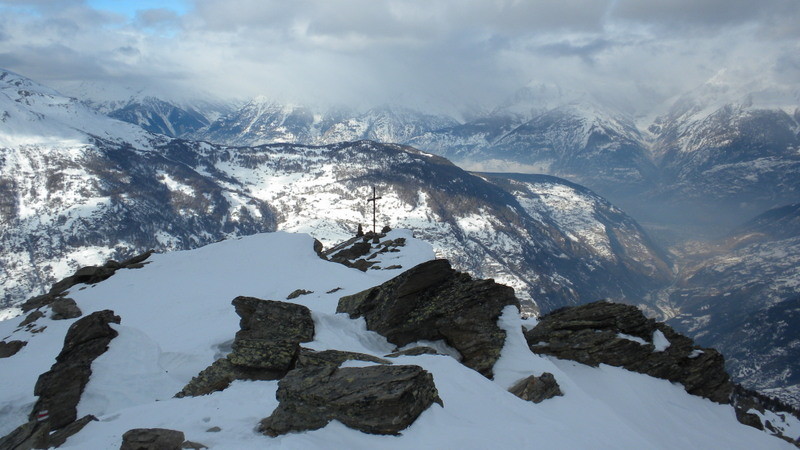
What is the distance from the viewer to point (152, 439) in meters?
12.1

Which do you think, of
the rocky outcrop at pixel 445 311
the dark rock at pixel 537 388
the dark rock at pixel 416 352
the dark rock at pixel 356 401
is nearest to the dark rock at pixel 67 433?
the dark rock at pixel 356 401

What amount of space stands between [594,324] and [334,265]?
28.1 meters

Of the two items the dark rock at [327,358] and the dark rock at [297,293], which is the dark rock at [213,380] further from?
the dark rock at [297,293]

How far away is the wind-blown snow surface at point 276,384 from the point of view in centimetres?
1392

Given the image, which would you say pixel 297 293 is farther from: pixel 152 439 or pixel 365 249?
pixel 365 249

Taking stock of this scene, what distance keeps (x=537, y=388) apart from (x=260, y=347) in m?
12.9

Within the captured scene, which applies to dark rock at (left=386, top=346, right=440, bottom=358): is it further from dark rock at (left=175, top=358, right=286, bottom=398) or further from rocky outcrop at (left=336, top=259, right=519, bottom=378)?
dark rock at (left=175, top=358, right=286, bottom=398)

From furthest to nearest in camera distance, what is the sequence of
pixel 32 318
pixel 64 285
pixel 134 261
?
pixel 134 261 → pixel 64 285 → pixel 32 318

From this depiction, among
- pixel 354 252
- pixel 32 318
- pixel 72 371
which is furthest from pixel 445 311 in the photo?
pixel 354 252

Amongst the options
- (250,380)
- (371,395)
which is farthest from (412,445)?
(250,380)

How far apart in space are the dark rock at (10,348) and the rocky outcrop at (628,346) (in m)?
40.1

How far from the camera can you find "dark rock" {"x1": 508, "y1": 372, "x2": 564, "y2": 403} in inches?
783

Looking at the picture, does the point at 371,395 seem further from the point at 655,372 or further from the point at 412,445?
the point at 655,372

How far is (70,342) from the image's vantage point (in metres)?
22.7
